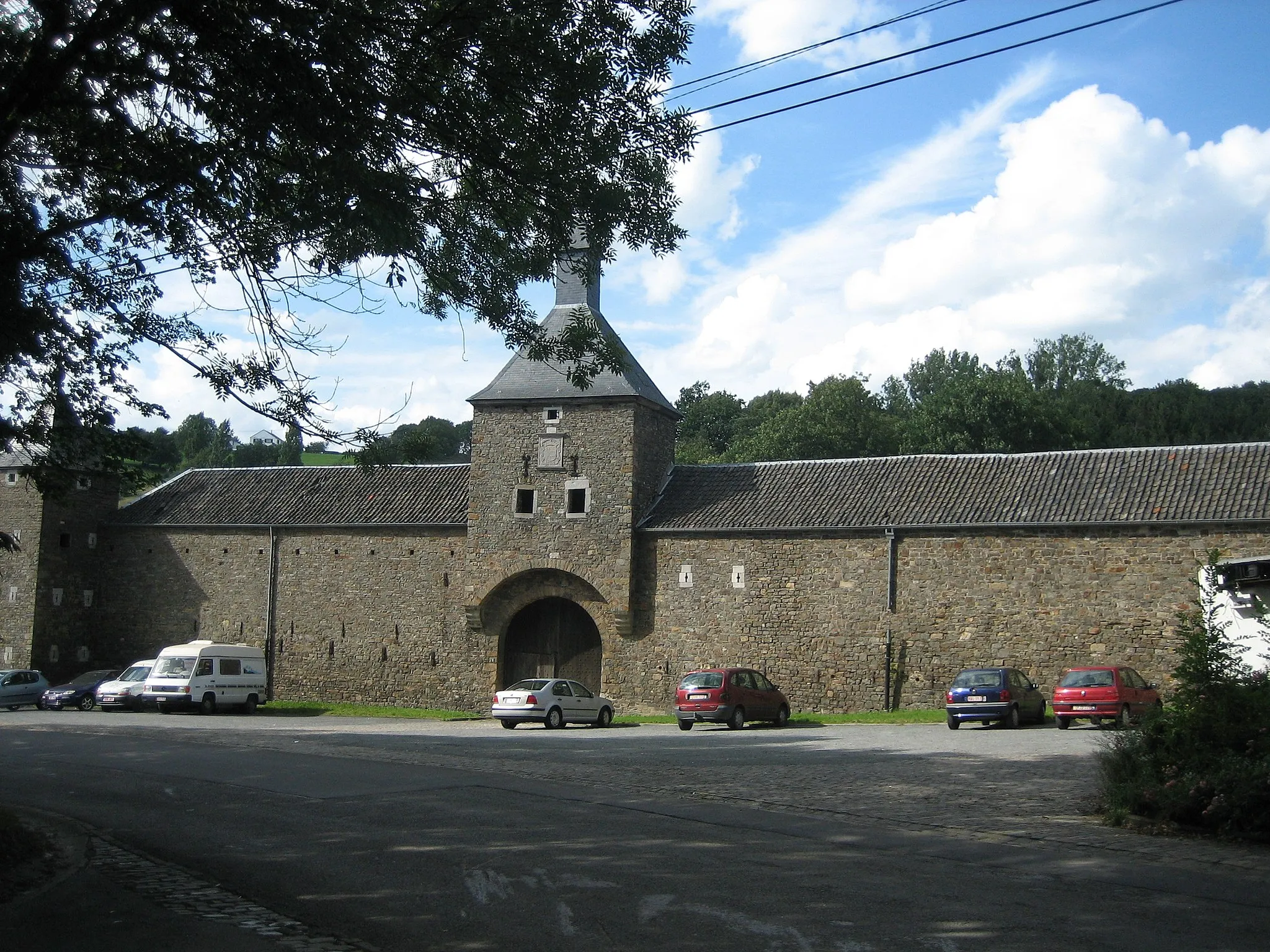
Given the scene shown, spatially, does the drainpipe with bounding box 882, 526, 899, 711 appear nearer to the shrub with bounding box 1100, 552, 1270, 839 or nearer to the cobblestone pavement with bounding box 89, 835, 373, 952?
the shrub with bounding box 1100, 552, 1270, 839

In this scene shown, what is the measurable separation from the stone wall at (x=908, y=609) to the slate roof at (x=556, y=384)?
444cm

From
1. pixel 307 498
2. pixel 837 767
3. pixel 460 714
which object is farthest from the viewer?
pixel 307 498

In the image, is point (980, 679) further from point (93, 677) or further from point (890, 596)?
point (93, 677)

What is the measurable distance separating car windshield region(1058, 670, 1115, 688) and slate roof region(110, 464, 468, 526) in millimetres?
18022

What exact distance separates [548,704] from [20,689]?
61.2ft

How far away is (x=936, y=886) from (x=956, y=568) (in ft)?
73.9

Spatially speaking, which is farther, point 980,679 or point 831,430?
point 831,430

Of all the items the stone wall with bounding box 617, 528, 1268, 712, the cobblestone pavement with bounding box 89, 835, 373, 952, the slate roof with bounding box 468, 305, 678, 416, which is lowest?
the cobblestone pavement with bounding box 89, 835, 373, 952

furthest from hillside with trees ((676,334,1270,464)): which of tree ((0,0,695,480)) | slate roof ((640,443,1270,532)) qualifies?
tree ((0,0,695,480))

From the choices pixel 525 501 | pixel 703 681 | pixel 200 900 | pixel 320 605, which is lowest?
pixel 200 900

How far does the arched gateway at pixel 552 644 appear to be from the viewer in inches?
1369

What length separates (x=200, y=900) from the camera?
8.43 meters

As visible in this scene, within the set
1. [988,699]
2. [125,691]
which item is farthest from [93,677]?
[988,699]

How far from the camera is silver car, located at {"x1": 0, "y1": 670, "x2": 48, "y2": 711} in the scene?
117ft
